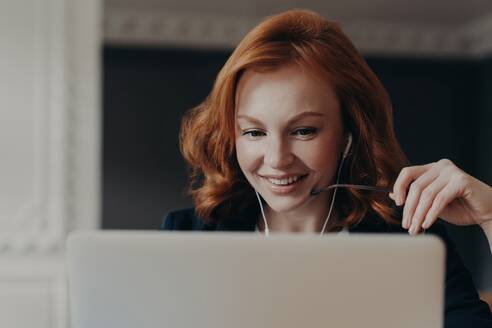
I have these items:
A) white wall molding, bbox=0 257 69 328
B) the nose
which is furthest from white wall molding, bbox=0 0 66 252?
the nose

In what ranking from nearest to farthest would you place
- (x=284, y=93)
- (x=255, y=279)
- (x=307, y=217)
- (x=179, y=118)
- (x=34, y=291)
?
(x=255, y=279), (x=284, y=93), (x=307, y=217), (x=34, y=291), (x=179, y=118)

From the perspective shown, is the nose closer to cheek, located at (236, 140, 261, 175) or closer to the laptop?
cheek, located at (236, 140, 261, 175)

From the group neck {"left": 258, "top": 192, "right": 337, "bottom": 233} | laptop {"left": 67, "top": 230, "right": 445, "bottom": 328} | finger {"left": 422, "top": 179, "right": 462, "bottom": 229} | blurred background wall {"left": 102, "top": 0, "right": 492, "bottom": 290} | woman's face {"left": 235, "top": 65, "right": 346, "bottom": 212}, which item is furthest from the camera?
blurred background wall {"left": 102, "top": 0, "right": 492, "bottom": 290}

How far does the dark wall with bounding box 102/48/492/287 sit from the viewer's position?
4.92 metres

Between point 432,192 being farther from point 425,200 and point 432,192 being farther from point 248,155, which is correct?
point 248,155

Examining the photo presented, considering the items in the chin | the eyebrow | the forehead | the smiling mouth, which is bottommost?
the chin

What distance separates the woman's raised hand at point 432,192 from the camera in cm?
122

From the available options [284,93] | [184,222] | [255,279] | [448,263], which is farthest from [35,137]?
[255,279]

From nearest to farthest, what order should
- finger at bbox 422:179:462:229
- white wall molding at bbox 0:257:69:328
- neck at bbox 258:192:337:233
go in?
finger at bbox 422:179:462:229
neck at bbox 258:192:337:233
white wall molding at bbox 0:257:69:328

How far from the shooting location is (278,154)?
131 cm

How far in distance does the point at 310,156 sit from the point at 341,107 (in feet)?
0.42

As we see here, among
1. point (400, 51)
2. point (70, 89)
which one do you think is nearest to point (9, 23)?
point (70, 89)

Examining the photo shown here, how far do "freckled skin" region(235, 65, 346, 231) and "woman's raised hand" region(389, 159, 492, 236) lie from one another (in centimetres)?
16

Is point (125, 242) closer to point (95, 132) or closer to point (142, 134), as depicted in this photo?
point (95, 132)
